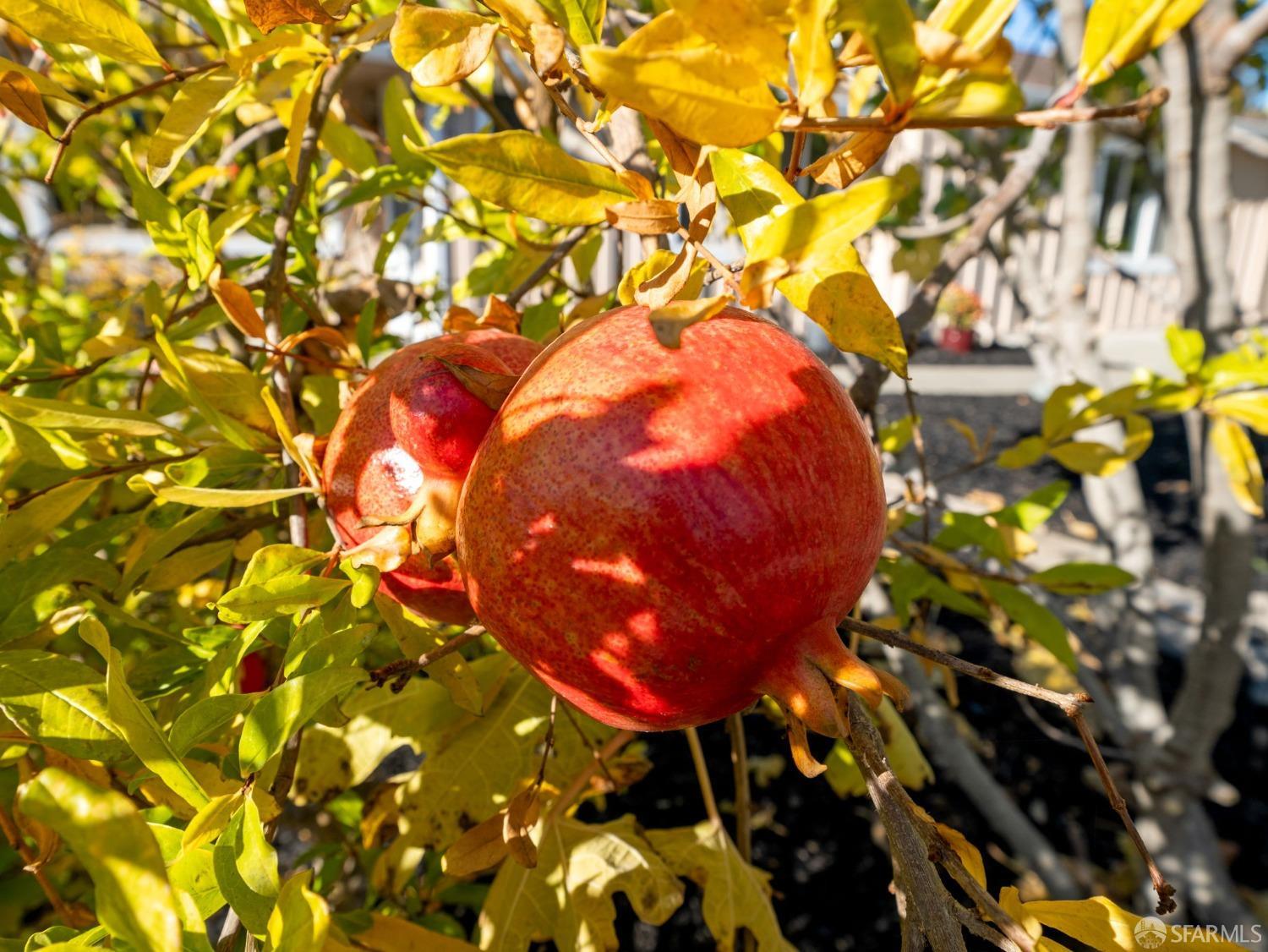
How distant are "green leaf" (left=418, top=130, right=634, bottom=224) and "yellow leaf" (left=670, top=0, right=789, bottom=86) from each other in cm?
14

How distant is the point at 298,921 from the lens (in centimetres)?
41

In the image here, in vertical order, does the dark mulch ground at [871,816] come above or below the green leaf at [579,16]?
below

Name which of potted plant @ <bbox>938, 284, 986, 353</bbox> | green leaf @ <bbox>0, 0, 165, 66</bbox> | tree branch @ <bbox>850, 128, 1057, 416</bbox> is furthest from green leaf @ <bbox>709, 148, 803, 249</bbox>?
potted plant @ <bbox>938, 284, 986, 353</bbox>

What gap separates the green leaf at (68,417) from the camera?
62cm

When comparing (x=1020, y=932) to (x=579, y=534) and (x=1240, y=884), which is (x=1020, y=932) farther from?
(x=1240, y=884)

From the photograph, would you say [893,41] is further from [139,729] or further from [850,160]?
[139,729]

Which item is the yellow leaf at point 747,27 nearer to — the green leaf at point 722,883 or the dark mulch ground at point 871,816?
the green leaf at point 722,883

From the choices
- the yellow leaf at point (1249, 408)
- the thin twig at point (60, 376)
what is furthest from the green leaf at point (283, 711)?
the yellow leaf at point (1249, 408)

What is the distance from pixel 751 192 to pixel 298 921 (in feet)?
1.45

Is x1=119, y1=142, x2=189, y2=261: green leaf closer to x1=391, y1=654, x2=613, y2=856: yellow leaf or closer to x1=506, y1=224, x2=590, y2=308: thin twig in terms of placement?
x1=506, y1=224, x2=590, y2=308: thin twig

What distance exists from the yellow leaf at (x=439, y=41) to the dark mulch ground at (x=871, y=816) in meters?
1.51

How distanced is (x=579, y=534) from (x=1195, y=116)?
1724 millimetres

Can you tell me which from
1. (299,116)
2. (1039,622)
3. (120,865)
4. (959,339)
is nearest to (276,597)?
(120,865)

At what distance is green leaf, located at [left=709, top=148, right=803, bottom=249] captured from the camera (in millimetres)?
481
